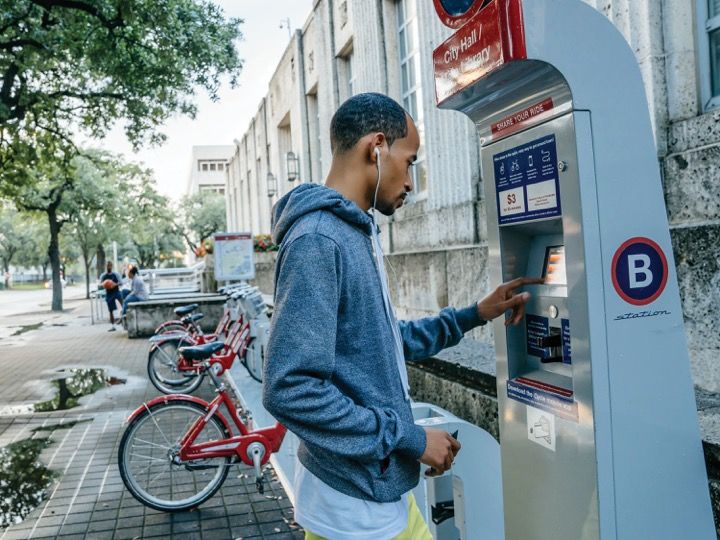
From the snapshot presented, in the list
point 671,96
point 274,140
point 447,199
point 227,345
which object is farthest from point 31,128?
point 671,96

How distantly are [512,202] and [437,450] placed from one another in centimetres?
87

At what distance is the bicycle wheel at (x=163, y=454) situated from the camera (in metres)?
4.53

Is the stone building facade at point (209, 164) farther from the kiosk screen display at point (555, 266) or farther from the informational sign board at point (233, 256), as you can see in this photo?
the kiosk screen display at point (555, 266)

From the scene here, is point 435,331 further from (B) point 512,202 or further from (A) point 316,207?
(A) point 316,207

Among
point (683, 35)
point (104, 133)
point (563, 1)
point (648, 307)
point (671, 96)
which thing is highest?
point (104, 133)

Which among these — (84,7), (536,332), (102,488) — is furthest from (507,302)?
(84,7)

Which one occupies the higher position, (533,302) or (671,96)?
(671,96)

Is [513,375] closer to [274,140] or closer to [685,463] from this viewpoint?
[685,463]

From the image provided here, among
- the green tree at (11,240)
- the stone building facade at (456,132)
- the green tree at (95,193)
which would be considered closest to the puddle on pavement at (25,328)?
the green tree at (95,193)

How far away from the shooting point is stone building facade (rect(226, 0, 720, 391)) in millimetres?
3490

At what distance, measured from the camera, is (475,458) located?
236 centimetres

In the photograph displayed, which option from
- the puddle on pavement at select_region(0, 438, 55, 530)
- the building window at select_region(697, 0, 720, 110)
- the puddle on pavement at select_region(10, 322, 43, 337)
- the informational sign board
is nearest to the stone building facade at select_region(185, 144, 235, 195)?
the puddle on pavement at select_region(10, 322, 43, 337)

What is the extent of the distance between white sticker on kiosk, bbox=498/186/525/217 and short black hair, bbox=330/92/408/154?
1.65 ft

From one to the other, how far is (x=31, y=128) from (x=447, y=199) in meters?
11.2
